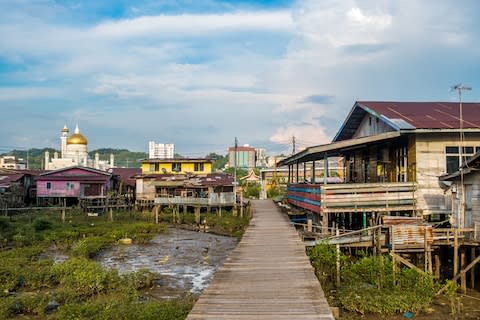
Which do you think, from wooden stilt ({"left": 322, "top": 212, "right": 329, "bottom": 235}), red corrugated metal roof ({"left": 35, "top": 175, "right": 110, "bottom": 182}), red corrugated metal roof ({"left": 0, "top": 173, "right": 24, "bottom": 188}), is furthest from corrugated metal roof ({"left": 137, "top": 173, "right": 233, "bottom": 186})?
wooden stilt ({"left": 322, "top": 212, "right": 329, "bottom": 235})

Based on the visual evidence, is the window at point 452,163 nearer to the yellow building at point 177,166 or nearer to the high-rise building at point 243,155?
the yellow building at point 177,166

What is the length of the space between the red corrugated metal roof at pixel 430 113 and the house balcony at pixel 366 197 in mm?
2860

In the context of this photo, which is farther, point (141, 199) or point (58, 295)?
point (141, 199)

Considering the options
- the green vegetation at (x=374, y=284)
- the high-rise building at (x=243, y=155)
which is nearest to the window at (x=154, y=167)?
the green vegetation at (x=374, y=284)

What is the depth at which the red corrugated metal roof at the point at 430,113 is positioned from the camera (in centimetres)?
1925

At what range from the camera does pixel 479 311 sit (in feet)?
44.4

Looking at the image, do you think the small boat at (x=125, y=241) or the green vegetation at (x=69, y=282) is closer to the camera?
the green vegetation at (x=69, y=282)

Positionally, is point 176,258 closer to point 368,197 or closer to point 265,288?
point 368,197

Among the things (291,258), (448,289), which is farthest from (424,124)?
(291,258)

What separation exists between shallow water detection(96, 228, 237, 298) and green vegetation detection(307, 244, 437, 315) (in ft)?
16.2

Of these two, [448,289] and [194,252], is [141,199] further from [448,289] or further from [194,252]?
[448,289]

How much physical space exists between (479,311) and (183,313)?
353 inches

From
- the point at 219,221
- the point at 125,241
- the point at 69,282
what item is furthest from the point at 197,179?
the point at 69,282

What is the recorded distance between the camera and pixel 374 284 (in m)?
14.5
